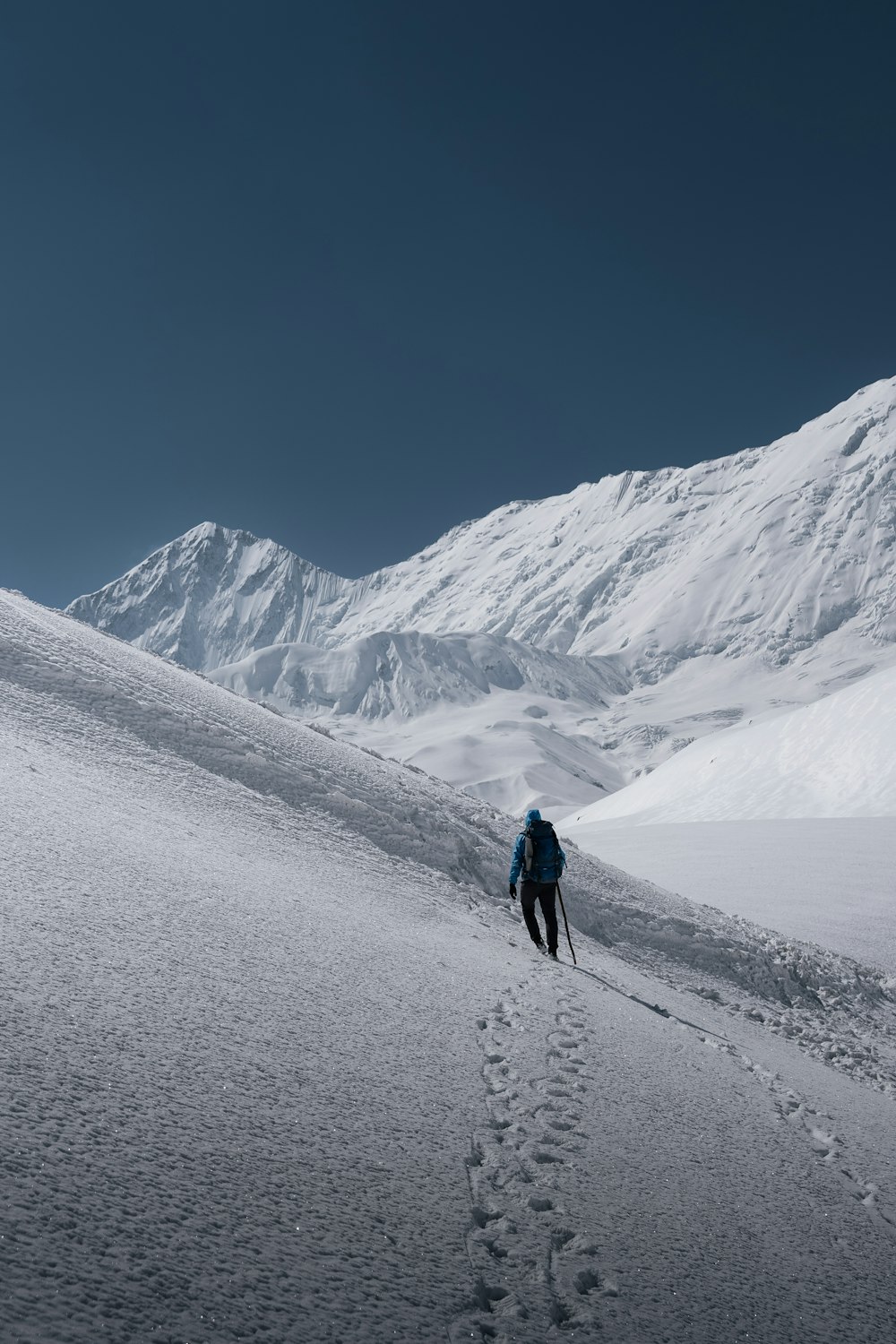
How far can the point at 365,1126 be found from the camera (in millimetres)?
4664

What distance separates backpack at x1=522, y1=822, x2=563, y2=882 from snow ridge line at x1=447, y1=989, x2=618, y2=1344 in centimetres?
500

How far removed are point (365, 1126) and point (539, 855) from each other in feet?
23.4

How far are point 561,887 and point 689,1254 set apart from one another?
11.6m

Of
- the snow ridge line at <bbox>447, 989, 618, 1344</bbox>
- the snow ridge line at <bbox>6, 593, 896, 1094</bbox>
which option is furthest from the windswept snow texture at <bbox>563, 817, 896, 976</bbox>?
the snow ridge line at <bbox>447, 989, 618, 1344</bbox>

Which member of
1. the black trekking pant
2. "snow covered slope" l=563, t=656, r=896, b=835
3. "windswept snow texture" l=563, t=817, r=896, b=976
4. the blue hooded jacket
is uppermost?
"snow covered slope" l=563, t=656, r=896, b=835

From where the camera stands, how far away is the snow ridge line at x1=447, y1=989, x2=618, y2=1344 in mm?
3479

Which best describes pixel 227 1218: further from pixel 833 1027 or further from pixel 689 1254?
pixel 833 1027

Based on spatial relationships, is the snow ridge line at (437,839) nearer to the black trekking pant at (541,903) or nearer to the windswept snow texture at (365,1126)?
the windswept snow texture at (365,1126)

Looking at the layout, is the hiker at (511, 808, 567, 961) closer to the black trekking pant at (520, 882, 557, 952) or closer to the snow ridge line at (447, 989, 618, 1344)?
the black trekking pant at (520, 882, 557, 952)

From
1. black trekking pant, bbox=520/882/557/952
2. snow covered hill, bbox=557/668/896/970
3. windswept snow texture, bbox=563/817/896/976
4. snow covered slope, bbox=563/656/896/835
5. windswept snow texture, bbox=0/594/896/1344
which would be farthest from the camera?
snow covered slope, bbox=563/656/896/835

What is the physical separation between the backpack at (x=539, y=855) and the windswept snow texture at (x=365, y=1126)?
1.26 metres

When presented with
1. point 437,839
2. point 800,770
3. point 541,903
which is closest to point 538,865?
point 541,903

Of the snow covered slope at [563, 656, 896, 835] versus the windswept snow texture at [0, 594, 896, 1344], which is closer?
the windswept snow texture at [0, 594, 896, 1344]

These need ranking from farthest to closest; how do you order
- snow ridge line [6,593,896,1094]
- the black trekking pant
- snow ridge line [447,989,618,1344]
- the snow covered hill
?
1. the snow covered hill
2. snow ridge line [6,593,896,1094]
3. the black trekking pant
4. snow ridge line [447,989,618,1344]
